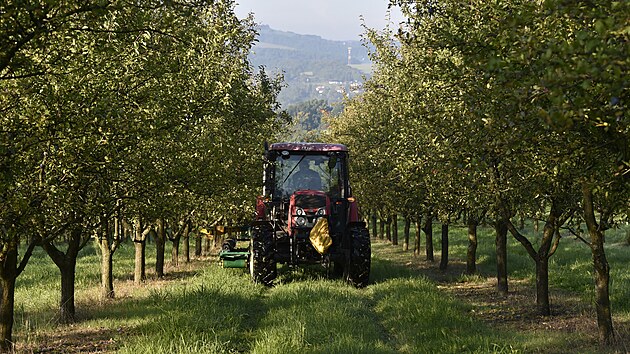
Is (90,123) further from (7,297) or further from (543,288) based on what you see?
(543,288)

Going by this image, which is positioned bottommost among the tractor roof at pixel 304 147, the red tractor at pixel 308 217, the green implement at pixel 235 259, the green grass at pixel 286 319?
the green grass at pixel 286 319

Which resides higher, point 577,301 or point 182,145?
point 182,145

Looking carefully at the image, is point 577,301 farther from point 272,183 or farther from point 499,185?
point 272,183

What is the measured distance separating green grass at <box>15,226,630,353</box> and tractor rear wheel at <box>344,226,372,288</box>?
1.54ft

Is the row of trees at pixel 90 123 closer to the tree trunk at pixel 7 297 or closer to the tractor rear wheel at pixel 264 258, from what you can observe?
the tree trunk at pixel 7 297

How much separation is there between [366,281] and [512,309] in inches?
159

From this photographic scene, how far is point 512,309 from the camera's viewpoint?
13828 millimetres

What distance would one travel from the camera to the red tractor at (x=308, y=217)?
1595cm

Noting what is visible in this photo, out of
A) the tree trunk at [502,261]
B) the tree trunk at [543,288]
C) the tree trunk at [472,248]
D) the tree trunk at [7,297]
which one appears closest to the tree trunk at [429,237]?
the tree trunk at [472,248]

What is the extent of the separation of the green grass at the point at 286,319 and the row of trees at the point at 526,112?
2.34 m

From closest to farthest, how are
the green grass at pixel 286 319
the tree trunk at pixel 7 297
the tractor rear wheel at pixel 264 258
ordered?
the green grass at pixel 286 319 → the tree trunk at pixel 7 297 → the tractor rear wheel at pixel 264 258

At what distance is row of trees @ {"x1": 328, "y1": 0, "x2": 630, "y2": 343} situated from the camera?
465cm

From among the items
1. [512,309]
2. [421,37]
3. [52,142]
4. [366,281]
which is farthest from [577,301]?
[52,142]

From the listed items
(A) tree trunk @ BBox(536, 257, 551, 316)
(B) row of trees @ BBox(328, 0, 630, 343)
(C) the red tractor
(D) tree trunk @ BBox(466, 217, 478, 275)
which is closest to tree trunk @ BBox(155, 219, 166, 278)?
(C) the red tractor
